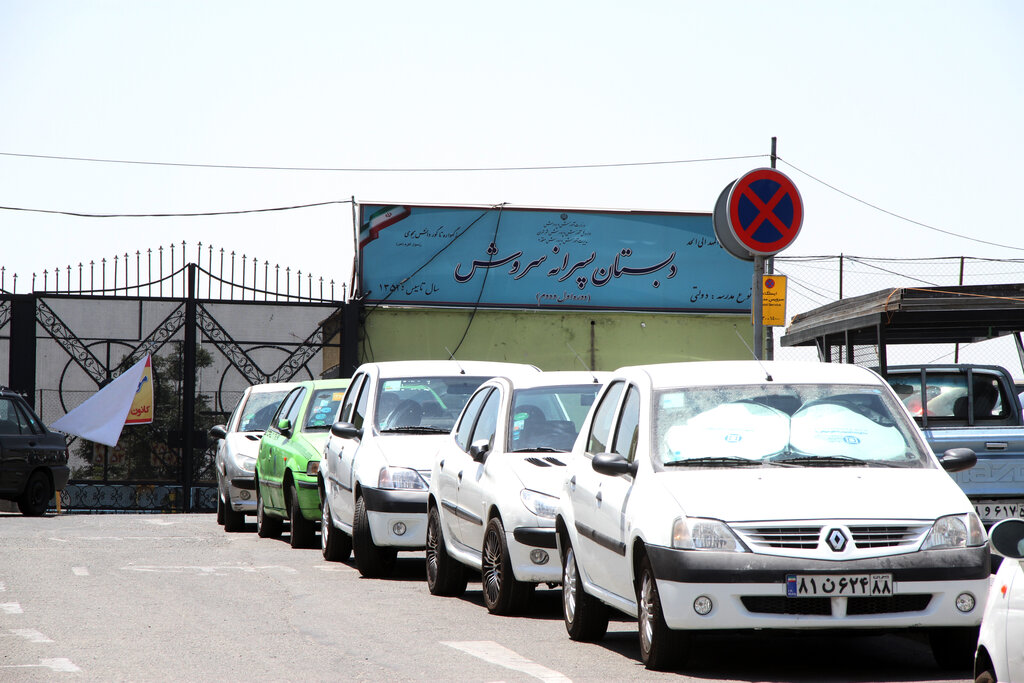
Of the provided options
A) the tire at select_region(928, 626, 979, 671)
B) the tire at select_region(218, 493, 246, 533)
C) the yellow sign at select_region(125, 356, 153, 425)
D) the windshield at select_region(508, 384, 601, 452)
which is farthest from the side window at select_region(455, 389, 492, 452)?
the yellow sign at select_region(125, 356, 153, 425)

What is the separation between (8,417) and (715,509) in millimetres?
16379

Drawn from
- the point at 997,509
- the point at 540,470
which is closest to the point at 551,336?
the point at 997,509

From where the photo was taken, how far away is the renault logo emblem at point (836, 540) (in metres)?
6.76

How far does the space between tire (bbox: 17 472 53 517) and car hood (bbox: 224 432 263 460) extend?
3.95m

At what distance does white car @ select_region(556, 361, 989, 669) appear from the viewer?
6746 mm

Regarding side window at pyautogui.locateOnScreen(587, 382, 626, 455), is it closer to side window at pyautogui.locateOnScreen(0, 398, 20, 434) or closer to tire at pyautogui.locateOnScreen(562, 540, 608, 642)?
tire at pyautogui.locateOnScreen(562, 540, 608, 642)

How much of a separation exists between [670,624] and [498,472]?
3044 millimetres

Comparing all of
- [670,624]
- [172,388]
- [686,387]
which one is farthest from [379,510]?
[172,388]

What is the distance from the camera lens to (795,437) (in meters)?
7.68

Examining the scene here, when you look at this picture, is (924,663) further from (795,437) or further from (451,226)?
(451,226)

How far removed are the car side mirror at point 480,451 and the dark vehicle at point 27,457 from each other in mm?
12518

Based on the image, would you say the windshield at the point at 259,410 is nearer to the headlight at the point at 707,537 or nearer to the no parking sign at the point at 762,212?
the no parking sign at the point at 762,212

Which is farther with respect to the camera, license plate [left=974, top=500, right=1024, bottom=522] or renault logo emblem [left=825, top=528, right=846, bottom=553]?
license plate [left=974, top=500, right=1024, bottom=522]

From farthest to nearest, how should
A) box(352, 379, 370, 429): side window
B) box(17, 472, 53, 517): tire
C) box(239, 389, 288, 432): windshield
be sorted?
box(17, 472, 53, 517): tire, box(239, 389, 288, 432): windshield, box(352, 379, 370, 429): side window
